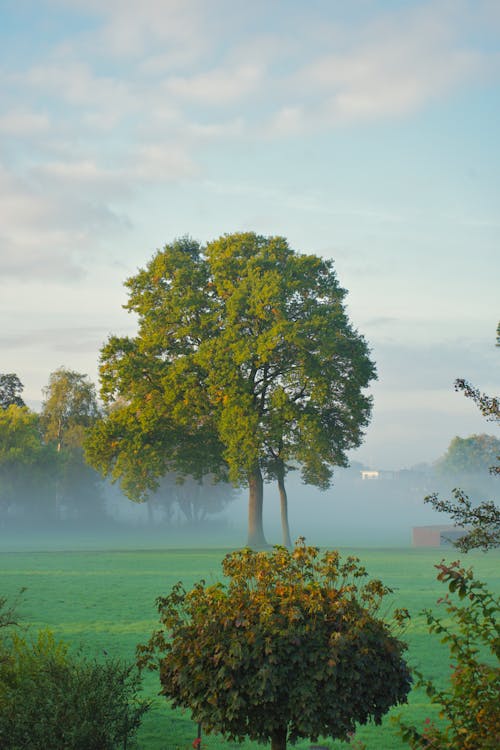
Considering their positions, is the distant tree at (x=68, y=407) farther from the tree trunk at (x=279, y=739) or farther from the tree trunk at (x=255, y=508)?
the tree trunk at (x=279, y=739)

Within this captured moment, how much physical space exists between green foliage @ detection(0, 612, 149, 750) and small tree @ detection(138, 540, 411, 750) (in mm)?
944

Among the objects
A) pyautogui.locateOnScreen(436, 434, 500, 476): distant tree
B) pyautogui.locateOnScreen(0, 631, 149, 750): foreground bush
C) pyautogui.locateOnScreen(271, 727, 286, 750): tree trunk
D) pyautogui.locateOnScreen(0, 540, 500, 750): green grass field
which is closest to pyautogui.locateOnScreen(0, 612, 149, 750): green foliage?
pyautogui.locateOnScreen(0, 631, 149, 750): foreground bush

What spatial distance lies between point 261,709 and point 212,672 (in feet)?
2.29

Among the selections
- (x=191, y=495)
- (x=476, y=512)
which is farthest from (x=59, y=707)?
(x=191, y=495)

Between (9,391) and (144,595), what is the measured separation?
69.7 m

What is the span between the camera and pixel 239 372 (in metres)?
49.0

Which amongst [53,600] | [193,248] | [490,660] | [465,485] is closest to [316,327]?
[193,248]

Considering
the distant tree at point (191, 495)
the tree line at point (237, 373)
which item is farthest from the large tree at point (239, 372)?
the distant tree at point (191, 495)

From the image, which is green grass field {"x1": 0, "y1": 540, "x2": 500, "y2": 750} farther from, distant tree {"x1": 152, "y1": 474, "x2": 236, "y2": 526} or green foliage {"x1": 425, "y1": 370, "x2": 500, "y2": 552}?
distant tree {"x1": 152, "y1": 474, "x2": 236, "y2": 526}

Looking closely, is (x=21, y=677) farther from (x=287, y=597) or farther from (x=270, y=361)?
(x=270, y=361)

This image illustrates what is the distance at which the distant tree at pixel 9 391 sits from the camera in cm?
9394

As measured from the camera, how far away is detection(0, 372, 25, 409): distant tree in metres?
93.9

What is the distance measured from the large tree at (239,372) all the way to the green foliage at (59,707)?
35728 millimetres

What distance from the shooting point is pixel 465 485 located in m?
172
